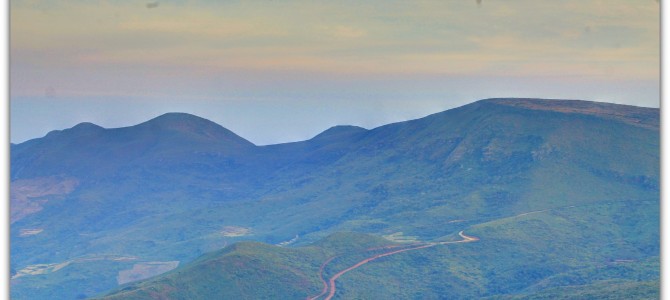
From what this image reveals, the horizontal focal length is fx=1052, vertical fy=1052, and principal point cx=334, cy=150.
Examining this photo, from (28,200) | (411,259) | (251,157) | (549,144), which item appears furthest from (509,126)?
(28,200)

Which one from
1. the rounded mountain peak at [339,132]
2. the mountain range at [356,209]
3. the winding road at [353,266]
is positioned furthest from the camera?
the rounded mountain peak at [339,132]

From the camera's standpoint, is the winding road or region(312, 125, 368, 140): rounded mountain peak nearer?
the winding road

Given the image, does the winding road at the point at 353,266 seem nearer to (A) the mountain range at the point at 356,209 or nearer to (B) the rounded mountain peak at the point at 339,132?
(A) the mountain range at the point at 356,209

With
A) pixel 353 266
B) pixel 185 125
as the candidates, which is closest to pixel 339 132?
pixel 185 125

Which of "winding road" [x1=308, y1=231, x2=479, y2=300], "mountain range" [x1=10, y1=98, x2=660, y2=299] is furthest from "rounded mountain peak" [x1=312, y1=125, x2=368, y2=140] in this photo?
"winding road" [x1=308, y1=231, x2=479, y2=300]

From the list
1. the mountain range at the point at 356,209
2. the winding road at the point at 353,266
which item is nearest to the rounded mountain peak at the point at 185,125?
the mountain range at the point at 356,209

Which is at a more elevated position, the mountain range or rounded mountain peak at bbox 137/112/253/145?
rounded mountain peak at bbox 137/112/253/145

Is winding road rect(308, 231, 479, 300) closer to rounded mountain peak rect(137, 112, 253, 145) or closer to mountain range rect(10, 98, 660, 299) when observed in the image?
mountain range rect(10, 98, 660, 299)

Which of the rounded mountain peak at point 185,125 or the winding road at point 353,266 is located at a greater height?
the rounded mountain peak at point 185,125

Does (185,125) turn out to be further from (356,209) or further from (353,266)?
(353,266)
